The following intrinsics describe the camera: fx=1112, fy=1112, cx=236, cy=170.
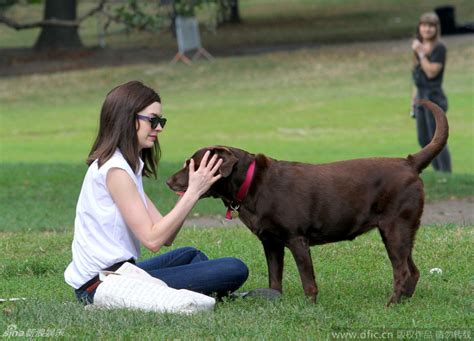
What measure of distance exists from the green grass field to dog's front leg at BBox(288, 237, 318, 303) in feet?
0.33

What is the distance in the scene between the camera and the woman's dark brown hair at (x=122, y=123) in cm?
658

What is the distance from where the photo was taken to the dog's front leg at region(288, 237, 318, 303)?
657 centimetres

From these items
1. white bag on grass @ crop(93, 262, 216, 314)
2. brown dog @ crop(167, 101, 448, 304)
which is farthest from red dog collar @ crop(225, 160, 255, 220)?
white bag on grass @ crop(93, 262, 216, 314)

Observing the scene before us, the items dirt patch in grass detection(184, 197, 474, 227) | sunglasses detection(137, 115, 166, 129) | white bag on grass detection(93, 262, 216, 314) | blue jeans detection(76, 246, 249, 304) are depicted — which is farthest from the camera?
dirt patch in grass detection(184, 197, 474, 227)

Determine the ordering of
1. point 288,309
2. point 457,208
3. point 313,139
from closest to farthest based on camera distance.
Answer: point 288,309 → point 457,208 → point 313,139

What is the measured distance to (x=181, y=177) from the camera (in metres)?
6.54

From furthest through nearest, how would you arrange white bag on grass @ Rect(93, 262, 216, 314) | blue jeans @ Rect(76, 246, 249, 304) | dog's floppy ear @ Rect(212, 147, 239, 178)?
1. blue jeans @ Rect(76, 246, 249, 304)
2. dog's floppy ear @ Rect(212, 147, 239, 178)
3. white bag on grass @ Rect(93, 262, 216, 314)

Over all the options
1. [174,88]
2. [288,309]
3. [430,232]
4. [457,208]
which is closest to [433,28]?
[457,208]

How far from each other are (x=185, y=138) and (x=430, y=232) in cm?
1318

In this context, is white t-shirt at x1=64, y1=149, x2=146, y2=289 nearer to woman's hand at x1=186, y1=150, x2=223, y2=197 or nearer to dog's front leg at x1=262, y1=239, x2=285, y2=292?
woman's hand at x1=186, y1=150, x2=223, y2=197

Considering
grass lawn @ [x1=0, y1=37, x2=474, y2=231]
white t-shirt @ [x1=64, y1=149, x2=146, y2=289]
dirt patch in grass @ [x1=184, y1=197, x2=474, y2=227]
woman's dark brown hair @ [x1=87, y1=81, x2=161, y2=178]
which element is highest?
woman's dark brown hair @ [x1=87, y1=81, x2=161, y2=178]

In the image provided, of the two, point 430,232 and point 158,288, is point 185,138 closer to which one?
point 430,232

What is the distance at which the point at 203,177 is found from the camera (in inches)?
250

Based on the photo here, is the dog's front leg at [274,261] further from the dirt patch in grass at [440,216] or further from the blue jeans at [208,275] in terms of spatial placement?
the dirt patch in grass at [440,216]
